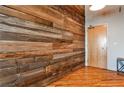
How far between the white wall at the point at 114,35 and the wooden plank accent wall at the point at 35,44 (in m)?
0.80

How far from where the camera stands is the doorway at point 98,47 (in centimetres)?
378

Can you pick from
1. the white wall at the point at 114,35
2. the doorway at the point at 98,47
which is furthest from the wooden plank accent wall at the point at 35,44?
the white wall at the point at 114,35

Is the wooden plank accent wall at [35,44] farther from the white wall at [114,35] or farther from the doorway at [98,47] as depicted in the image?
the white wall at [114,35]

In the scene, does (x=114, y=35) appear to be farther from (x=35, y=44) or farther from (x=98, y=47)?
(x=35, y=44)

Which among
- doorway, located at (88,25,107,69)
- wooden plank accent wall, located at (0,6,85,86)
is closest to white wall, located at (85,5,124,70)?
doorway, located at (88,25,107,69)

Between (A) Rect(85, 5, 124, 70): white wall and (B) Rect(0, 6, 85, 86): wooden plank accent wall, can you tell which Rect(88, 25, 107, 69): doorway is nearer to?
(A) Rect(85, 5, 124, 70): white wall

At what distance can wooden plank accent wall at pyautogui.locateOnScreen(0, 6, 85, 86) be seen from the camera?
5.10 ft

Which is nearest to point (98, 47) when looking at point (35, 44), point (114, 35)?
point (114, 35)

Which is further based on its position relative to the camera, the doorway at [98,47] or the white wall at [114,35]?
the doorway at [98,47]

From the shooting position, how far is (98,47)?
3.87 meters

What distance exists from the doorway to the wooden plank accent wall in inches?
25.1

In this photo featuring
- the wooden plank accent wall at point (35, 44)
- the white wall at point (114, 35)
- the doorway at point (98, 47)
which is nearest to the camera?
the wooden plank accent wall at point (35, 44)

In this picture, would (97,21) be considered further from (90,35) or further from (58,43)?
(58,43)

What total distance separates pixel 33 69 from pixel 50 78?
1.97ft
